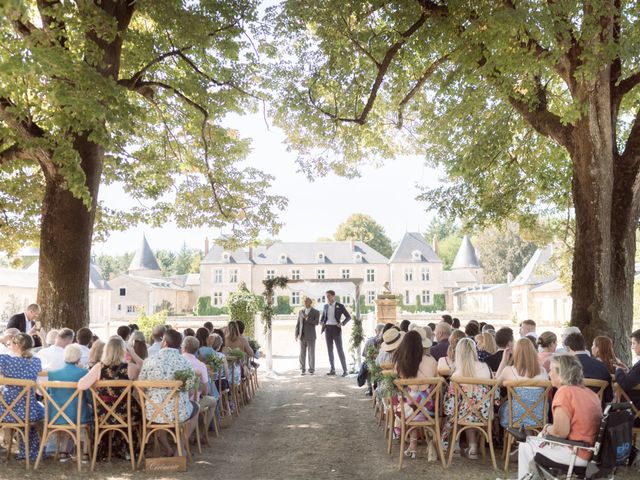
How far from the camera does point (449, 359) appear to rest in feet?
24.9

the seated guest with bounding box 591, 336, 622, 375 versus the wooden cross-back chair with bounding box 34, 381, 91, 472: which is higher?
the seated guest with bounding box 591, 336, 622, 375

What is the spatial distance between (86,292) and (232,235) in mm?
6179

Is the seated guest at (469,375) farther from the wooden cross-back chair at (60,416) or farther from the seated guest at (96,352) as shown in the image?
the wooden cross-back chair at (60,416)

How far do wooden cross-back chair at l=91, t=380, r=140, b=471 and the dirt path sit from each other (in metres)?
0.30

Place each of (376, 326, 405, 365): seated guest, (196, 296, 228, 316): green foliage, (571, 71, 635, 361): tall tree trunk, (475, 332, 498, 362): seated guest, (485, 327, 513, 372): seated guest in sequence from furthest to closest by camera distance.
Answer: (196, 296, 228, 316): green foliage, (571, 71, 635, 361): tall tree trunk, (376, 326, 405, 365): seated guest, (475, 332, 498, 362): seated guest, (485, 327, 513, 372): seated guest

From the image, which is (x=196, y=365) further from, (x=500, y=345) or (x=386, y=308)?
(x=386, y=308)

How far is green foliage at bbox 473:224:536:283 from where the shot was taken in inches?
2972

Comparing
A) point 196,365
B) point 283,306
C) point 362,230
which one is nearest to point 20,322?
point 196,365

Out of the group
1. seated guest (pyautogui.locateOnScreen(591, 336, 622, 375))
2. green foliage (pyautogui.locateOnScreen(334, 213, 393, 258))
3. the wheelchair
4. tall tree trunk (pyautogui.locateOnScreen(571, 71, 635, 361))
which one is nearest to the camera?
the wheelchair

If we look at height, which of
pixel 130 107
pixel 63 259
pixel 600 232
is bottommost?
pixel 63 259

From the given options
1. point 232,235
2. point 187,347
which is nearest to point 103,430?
point 187,347

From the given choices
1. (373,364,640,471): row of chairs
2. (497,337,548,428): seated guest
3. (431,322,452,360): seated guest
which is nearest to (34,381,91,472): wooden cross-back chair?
(373,364,640,471): row of chairs

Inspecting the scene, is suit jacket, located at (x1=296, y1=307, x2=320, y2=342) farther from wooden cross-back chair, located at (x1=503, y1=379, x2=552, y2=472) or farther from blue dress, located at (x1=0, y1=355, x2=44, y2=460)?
wooden cross-back chair, located at (x1=503, y1=379, x2=552, y2=472)

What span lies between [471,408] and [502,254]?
74.2 m
